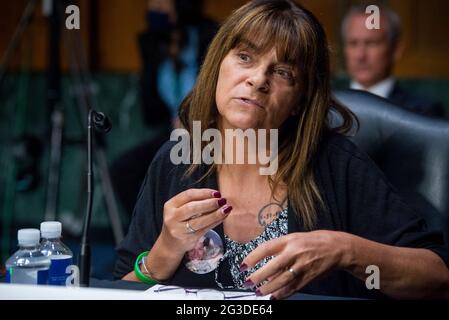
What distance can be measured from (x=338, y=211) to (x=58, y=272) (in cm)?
58

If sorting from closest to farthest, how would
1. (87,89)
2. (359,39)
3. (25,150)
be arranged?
1. (359,39)
2. (25,150)
3. (87,89)

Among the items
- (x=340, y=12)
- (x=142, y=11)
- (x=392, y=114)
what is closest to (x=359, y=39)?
(x=340, y=12)

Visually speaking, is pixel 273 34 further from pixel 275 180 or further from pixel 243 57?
pixel 275 180

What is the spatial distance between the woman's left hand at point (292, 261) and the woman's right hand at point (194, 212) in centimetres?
12

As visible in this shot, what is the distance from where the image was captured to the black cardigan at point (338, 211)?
4.88ft

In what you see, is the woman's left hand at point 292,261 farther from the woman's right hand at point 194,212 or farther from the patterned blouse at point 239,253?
the patterned blouse at point 239,253

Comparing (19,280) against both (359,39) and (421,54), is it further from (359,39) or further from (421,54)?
(421,54)

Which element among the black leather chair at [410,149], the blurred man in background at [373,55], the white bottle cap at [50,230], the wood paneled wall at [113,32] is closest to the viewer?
the white bottle cap at [50,230]

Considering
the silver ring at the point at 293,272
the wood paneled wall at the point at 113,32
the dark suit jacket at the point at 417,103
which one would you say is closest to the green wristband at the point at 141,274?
the silver ring at the point at 293,272

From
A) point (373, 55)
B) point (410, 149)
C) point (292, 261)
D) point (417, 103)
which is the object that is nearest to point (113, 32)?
point (373, 55)

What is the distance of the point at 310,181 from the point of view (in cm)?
155

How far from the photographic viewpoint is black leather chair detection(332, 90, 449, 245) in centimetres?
178

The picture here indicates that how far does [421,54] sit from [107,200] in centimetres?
155

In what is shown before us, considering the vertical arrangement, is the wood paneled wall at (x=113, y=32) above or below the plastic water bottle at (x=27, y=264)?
above
